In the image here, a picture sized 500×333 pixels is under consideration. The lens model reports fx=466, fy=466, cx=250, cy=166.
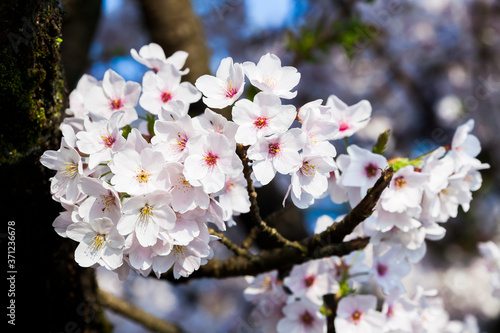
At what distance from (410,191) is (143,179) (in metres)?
0.71

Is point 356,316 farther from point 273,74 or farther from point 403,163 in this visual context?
point 273,74

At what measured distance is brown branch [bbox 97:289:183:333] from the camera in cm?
224

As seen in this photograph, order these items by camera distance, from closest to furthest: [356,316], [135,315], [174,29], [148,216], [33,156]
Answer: [148,216]
[33,156]
[356,316]
[135,315]
[174,29]

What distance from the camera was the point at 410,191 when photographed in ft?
4.11

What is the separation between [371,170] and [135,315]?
1575 millimetres

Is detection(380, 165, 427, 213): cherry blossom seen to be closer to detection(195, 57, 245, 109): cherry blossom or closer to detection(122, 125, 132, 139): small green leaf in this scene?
detection(195, 57, 245, 109): cherry blossom

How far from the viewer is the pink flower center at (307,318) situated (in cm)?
151

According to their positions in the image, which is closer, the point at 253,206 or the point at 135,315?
the point at 253,206

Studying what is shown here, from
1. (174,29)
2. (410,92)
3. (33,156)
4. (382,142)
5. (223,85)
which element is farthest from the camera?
(410,92)

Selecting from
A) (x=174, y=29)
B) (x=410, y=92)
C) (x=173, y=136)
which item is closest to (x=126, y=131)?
(x=173, y=136)

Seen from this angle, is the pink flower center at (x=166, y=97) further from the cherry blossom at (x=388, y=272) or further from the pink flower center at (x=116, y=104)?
the cherry blossom at (x=388, y=272)

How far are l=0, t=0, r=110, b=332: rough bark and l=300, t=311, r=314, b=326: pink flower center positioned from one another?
74 cm

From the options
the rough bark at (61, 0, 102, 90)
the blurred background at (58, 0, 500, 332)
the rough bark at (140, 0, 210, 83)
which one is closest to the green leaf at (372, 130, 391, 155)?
the rough bark at (140, 0, 210, 83)

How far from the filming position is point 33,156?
4.00ft
